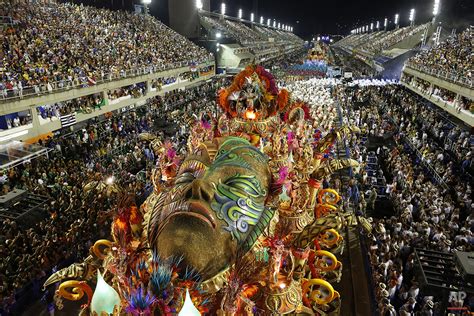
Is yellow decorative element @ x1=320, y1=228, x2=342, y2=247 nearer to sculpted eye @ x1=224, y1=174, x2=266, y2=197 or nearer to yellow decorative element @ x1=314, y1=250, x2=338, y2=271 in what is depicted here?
yellow decorative element @ x1=314, y1=250, x2=338, y2=271

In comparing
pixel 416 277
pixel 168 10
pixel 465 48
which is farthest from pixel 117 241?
pixel 168 10

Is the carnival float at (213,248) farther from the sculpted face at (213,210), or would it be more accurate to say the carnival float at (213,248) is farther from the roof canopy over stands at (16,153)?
the roof canopy over stands at (16,153)

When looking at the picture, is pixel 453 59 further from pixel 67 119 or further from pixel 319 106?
pixel 67 119

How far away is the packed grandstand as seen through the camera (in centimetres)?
552

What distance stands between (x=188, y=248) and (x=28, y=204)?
9.88 meters

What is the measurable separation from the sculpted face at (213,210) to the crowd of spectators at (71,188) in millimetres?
1411

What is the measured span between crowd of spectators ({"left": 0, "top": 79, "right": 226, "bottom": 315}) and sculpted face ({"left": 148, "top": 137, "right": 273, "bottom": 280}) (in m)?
1.41

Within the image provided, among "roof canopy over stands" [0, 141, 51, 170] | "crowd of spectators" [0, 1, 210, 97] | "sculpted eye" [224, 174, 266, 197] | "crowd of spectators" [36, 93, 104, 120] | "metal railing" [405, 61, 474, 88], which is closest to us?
"sculpted eye" [224, 174, 266, 197]

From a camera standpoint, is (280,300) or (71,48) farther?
(71,48)

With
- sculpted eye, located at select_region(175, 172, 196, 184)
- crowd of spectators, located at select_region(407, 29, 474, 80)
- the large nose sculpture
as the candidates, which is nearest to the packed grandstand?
the large nose sculpture

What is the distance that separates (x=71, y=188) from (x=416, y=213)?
12.0 metres

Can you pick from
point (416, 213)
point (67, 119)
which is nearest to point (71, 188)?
point (67, 119)

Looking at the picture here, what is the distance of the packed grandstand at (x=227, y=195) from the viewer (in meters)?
5.52

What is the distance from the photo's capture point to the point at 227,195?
5.85 metres
